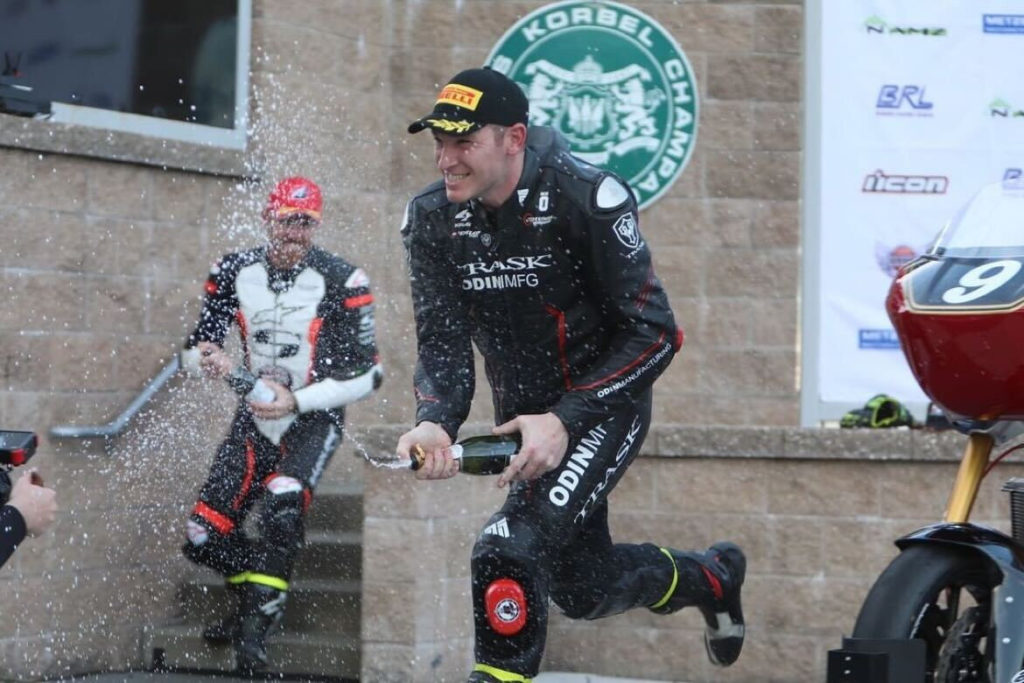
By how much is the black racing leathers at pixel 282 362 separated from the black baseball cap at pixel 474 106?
367 cm

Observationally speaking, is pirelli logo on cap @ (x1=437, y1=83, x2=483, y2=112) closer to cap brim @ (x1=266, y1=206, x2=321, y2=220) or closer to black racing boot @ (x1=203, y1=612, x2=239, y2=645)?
cap brim @ (x1=266, y1=206, x2=321, y2=220)

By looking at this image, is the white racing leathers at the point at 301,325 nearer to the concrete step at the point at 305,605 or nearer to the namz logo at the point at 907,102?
the concrete step at the point at 305,605

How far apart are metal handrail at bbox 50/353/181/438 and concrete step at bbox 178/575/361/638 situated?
1001 mm

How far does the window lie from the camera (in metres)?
9.01

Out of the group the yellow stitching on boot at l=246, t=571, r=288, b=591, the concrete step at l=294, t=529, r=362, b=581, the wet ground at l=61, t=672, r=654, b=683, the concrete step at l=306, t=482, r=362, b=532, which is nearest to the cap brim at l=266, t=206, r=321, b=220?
the concrete step at l=306, t=482, r=362, b=532

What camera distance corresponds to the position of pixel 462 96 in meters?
5.27

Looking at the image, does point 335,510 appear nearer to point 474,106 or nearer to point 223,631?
point 223,631

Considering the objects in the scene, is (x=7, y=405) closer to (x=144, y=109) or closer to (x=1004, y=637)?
(x=144, y=109)

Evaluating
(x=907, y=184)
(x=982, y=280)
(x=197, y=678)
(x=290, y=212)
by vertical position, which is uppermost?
(x=907, y=184)

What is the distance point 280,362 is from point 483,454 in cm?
400

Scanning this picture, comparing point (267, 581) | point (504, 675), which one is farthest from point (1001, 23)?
point (504, 675)

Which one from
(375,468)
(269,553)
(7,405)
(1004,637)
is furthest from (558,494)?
(7,405)

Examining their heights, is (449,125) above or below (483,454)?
above

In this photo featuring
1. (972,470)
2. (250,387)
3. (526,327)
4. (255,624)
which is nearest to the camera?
(972,470)
